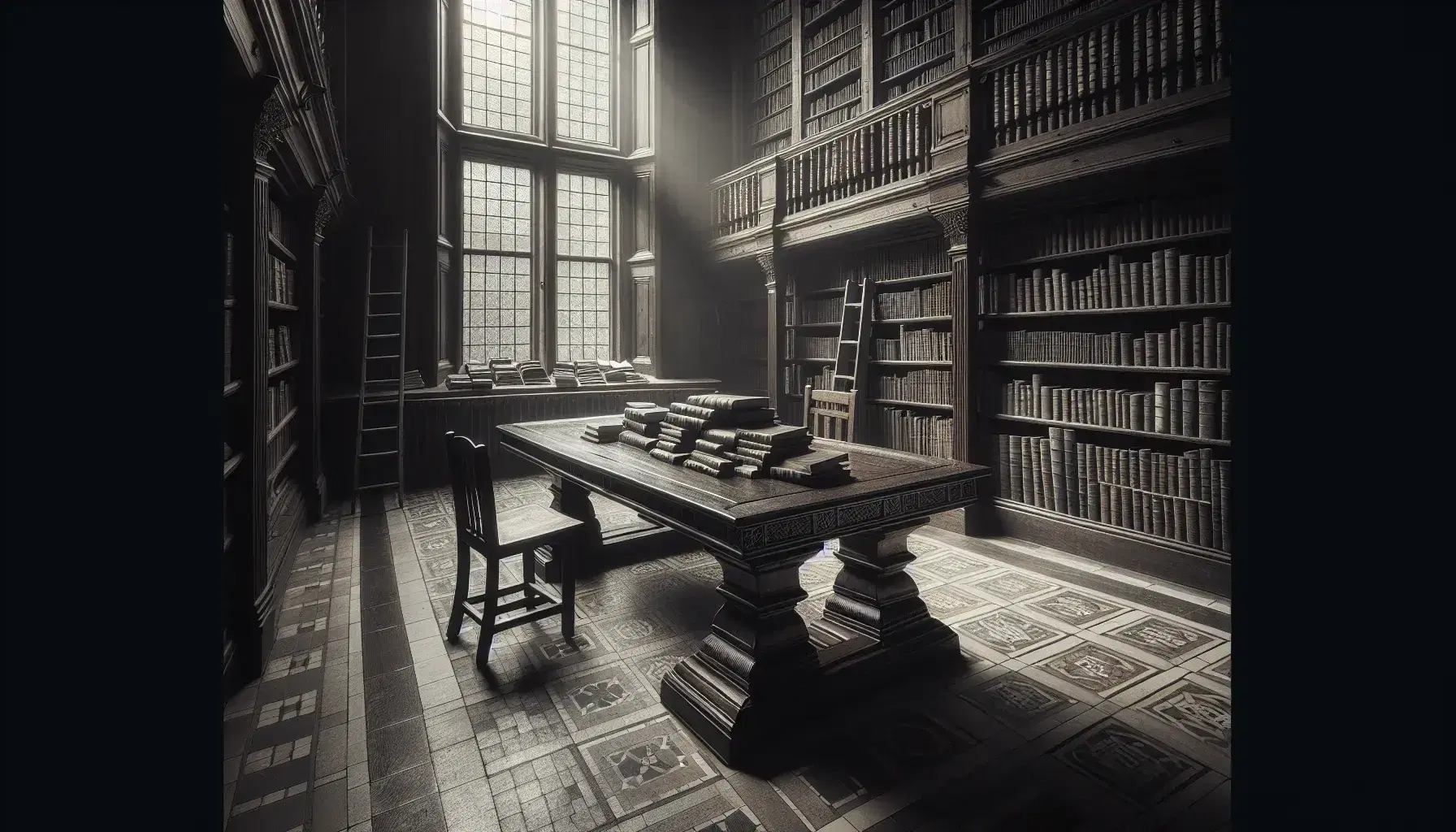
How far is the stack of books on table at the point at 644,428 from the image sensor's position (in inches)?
128

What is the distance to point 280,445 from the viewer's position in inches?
177

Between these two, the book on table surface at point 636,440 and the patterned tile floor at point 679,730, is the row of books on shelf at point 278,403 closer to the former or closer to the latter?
the patterned tile floor at point 679,730

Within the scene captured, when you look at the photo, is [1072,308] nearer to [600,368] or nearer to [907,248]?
[907,248]

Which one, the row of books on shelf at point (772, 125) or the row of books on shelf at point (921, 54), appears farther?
the row of books on shelf at point (772, 125)

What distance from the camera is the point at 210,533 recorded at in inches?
16.4

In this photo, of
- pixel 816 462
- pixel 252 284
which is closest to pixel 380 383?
pixel 252 284

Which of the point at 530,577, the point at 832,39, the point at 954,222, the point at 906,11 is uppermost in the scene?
the point at 832,39

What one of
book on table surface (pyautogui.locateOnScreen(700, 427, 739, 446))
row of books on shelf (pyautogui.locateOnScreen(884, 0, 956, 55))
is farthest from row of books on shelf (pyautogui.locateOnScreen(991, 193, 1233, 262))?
book on table surface (pyautogui.locateOnScreen(700, 427, 739, 446))

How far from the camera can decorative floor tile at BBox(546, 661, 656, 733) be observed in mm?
2436

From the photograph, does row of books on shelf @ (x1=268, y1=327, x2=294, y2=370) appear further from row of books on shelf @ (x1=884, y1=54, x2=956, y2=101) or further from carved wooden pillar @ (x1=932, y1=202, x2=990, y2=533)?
row of books on shelf @ (x1=884, y1=54, x2=956, y2=101)

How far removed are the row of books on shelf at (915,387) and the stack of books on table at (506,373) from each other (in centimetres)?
366

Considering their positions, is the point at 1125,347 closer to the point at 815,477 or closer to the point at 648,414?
the point at 815,477

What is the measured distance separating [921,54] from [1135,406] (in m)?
3.87

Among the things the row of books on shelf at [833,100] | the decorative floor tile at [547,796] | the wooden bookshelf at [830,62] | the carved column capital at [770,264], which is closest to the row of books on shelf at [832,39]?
the wooden bookshelf at [830,62]
